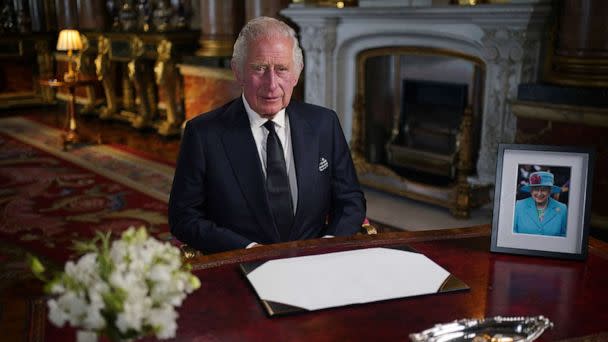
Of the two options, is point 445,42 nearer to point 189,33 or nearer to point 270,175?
point 270,175

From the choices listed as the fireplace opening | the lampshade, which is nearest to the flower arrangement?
the fireplace opening

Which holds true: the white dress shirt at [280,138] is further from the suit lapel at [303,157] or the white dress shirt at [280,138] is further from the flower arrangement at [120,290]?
the flower arrangement at [120,290]

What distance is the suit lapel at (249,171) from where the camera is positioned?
1851mm

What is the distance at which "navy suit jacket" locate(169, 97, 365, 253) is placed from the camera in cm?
183

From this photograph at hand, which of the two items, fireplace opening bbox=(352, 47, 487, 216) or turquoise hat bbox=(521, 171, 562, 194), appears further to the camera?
fireplace opening bbox=(352, 47, 487, 216)

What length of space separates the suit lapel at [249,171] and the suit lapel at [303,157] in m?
0.11

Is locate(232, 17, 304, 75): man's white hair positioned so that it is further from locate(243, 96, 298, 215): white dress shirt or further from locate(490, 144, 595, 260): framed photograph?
locate(490, 144, 595, 260): framed photograph

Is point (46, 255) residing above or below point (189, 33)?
below

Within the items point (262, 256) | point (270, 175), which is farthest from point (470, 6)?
point (262, 256)

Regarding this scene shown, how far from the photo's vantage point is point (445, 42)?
435cm

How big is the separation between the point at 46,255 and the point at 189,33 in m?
4.23

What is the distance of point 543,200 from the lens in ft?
4.72

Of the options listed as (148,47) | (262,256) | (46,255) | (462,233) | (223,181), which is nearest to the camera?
(262,256)

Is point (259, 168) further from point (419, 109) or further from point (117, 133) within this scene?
point (117, 133)
